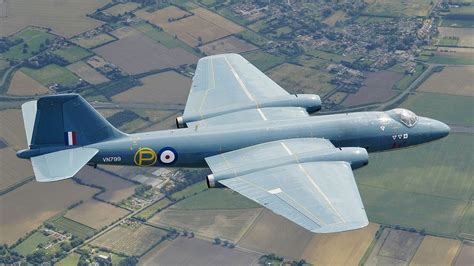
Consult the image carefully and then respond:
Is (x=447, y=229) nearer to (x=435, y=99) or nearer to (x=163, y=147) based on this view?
(x=435, y=99)

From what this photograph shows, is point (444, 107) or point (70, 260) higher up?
point (444, 107)

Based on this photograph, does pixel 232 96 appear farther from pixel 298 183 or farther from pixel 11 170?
pixel 11 170

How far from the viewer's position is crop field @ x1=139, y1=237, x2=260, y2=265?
447 ft

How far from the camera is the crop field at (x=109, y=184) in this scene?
505ft

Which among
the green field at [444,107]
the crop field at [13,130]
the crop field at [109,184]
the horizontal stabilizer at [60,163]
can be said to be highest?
the horizontal stabilizer at [60,163]

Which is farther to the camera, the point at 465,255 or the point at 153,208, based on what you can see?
the point at 153,208

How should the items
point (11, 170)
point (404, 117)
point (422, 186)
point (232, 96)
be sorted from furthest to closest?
point (11, 170)
point (422, 186)
point (232, 96)
point (404, 117)

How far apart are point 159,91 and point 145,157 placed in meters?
102

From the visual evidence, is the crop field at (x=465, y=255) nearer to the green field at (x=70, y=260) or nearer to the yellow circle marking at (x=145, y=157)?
the green field at (x=70, y=260)

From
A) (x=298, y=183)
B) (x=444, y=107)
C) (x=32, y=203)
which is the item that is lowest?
(x=32, y=203)

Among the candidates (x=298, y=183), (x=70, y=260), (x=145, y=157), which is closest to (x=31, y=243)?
(x=70, y=260)

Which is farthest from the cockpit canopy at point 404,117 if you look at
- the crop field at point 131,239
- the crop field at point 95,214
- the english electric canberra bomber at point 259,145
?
the crop field at point 95,214

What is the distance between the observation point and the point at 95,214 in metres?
149

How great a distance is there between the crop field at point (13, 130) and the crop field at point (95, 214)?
77.8 feet
